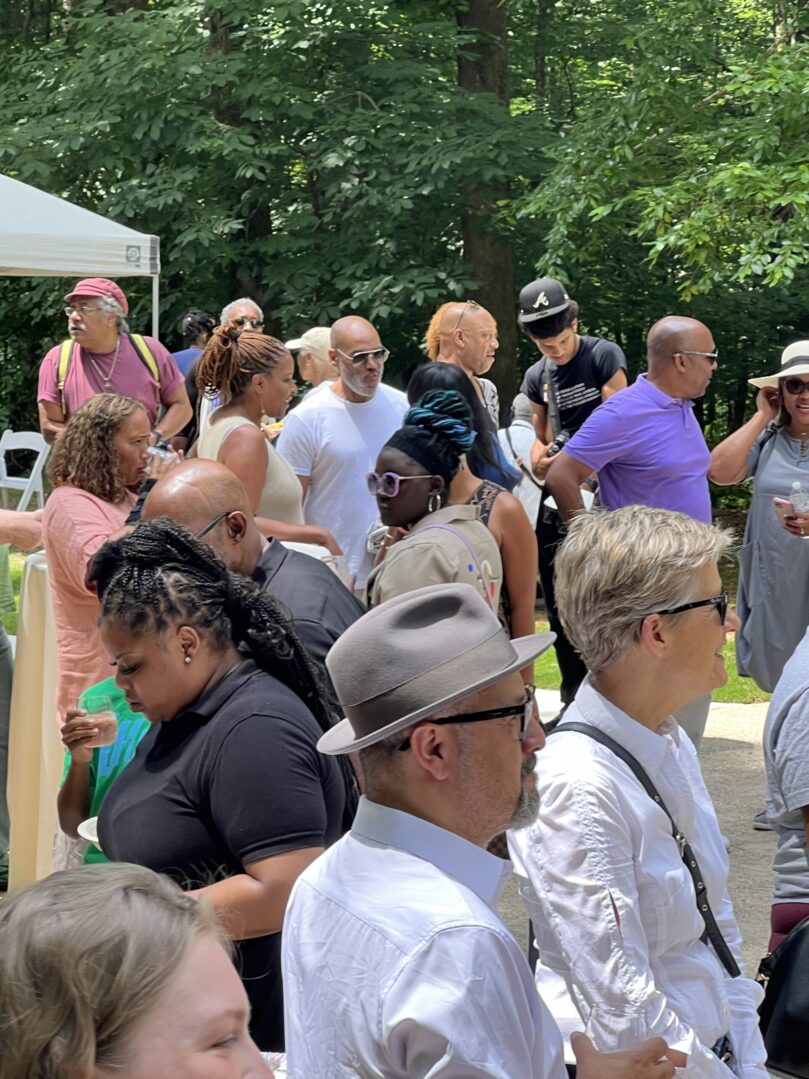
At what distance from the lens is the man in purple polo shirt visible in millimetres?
6258

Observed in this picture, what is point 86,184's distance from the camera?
16.7m

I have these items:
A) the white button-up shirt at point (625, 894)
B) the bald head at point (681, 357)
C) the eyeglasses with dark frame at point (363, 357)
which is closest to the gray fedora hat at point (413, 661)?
the white button-up shirt at point (625, 894)

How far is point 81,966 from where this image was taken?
1.37 m

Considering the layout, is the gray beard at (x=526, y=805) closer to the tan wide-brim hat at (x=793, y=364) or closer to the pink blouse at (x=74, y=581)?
the pink blouse at (x=74, y=581)

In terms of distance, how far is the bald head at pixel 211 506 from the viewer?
3.59 m

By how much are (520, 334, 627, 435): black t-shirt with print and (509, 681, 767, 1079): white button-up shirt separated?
5.22m

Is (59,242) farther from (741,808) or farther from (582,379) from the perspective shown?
(741,808)

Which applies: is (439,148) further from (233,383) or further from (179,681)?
(179,681)

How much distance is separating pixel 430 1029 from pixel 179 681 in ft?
3.92

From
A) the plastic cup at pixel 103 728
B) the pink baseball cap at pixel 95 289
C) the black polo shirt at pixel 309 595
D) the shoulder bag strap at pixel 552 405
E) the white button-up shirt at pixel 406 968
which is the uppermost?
the white button-up shirt at pixel 406 968

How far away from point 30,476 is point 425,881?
45.5 ft

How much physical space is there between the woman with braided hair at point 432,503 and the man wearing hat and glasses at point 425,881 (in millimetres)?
2391

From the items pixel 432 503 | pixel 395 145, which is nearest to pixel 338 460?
pixel 432 503

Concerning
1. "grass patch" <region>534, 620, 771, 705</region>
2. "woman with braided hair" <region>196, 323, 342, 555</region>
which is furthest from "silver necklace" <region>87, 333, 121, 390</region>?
"grass patch" <region>534, 620, 771, 705</region>
